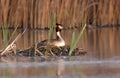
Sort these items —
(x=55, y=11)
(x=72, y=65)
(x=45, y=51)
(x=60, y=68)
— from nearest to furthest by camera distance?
(x=60, y=68) < (x=72, y=65) < (x=45, y=51) < (x=55, y=11)

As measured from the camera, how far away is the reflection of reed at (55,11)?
632 inches

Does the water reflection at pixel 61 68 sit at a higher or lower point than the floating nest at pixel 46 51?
lower

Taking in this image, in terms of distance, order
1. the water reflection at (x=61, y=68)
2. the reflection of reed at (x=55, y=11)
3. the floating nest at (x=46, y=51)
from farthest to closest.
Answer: the reflection of reed at (x=55, y=11), the floating nest at (x=46, y=51), the water reflection at (x=61, y=68)

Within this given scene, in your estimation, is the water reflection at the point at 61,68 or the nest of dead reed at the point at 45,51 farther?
the nest of dead reed at the point at 45,51

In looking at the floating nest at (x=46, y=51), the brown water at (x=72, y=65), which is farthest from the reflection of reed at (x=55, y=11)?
the floating nest at (x=46, y=51)

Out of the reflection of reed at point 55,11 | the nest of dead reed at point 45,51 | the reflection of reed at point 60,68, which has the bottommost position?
the reflection of reed at point 60,68

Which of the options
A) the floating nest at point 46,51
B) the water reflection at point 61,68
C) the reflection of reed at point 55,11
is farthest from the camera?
the reflection of reed at point 55,11

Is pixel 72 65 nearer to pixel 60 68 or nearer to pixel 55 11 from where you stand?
pixel 60 68

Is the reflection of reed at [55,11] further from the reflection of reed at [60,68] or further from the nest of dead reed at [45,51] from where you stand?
the reflection of reed at [60,68]

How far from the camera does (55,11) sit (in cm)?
1597

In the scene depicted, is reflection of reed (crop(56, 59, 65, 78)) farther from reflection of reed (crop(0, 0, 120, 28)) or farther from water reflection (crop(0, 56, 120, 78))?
reflection of reed (crop(0, 0, 120, 28))

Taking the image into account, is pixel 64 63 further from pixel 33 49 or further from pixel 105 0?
pixel 105 0

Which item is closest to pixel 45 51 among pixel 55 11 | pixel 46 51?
pixel 46 51

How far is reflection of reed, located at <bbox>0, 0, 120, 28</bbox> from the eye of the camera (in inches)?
632
